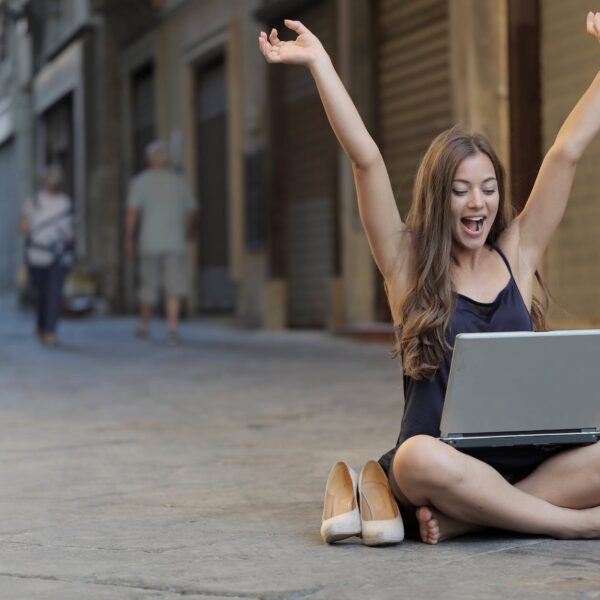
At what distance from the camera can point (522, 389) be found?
302 centimetres

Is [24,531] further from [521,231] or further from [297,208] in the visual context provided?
[297,208]

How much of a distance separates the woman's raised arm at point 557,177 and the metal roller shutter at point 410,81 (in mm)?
7550

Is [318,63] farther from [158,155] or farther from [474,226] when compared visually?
[158,155]

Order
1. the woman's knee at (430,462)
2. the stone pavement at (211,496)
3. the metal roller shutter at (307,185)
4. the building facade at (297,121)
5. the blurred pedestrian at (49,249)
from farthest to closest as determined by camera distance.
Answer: the metal roller shutter at (307,185)
the blurred pedestrian at (49,249)
the building facade at (297,121)
the woman's knee at (430,462)
the stone pavement at (211,496)

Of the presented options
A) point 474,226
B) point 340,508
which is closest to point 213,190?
point 474,226

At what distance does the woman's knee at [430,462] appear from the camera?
3.08 metres

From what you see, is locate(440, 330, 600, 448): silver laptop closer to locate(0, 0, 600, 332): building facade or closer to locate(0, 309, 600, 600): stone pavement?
locate(0, 309, 600, 600): stone pavement

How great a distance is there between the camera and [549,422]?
3.09 m

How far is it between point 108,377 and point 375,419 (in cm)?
308

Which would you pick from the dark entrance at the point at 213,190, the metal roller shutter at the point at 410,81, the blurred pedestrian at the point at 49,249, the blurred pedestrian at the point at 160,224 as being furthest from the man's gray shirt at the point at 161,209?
the dark entrance at the point at 213,190

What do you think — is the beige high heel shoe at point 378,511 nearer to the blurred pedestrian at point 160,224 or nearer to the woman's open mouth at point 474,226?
the woman's open mouth at point 474,226

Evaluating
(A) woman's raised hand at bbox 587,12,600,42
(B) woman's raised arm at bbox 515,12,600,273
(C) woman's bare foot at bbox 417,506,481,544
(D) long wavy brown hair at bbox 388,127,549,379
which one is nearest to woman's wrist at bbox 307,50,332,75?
(D) long wavy brown hair at bbox 388,127,549,379

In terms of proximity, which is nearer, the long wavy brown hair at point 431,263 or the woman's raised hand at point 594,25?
the long wavy brown hair at point 431,263

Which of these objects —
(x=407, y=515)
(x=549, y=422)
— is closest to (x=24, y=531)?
(x=407, y=515)
